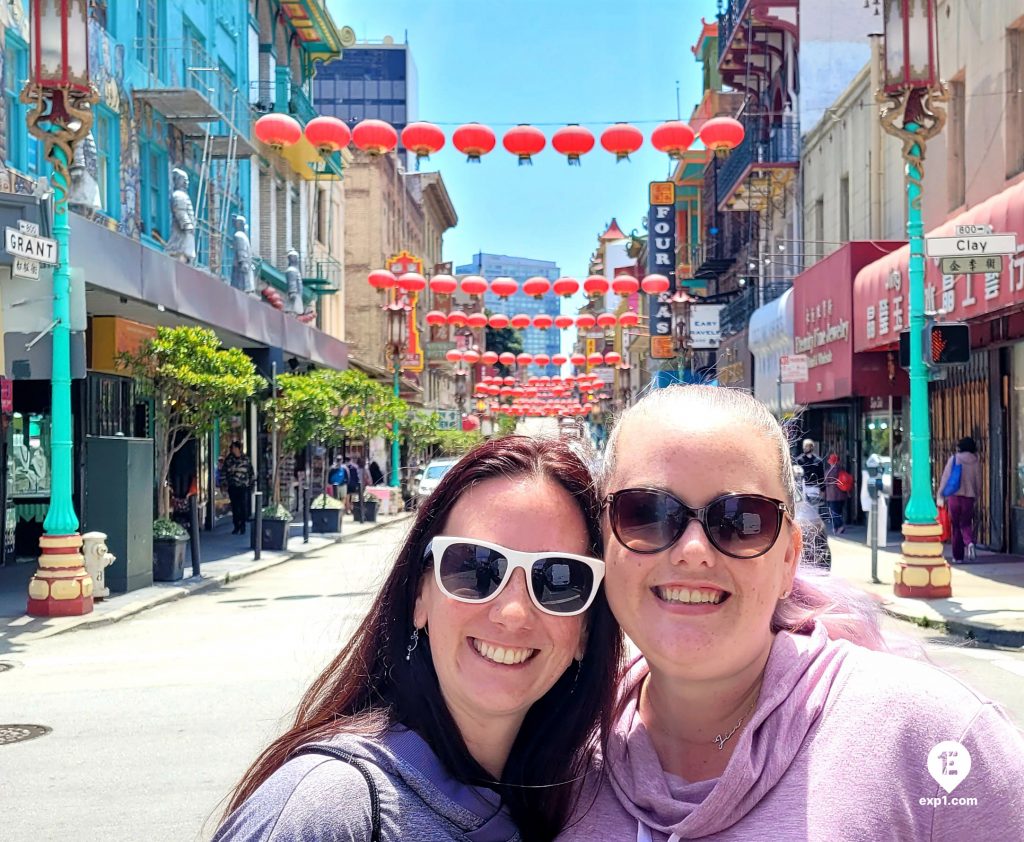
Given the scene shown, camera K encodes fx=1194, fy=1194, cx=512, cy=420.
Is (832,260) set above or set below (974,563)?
above

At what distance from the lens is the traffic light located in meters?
13.5

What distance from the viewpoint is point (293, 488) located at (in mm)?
36812

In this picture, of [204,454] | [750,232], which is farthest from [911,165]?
[750,232]

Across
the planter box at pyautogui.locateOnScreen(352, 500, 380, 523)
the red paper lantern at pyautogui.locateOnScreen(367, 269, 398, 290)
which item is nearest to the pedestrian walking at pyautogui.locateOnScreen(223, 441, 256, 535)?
the planter box at pyautogui.locateOnScreen(352, 500, 380, 523)

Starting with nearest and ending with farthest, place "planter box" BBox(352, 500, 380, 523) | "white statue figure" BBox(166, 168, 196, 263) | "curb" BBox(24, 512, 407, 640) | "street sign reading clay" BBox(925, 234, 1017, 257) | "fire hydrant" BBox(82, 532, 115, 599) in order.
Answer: "street sign reading clay" BBox(925, 234, 1017, 257) → "curb" BBox(24, 512, 407, 640) → "fire hydrant" BBox(82, 532, 115, 599) → "white statue figure" BBox(166, 168, 196, 263) → "planter box" BBox(352, 500, 380, 523)

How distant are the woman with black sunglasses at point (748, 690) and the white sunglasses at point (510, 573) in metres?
0.06

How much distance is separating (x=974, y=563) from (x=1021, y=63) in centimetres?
751

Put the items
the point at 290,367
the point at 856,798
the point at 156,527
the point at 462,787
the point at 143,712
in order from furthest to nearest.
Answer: the point at 290,367, the point at 156,527, the point at 143,712, the point at 462,787, the point at 856,798

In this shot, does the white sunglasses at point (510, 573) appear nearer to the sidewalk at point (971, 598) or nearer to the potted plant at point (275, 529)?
the sidewalk at point (971, 598)

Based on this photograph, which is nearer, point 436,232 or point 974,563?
point 974,563

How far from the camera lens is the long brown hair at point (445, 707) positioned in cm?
206

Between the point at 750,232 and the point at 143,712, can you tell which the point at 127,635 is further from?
the point at 750,232

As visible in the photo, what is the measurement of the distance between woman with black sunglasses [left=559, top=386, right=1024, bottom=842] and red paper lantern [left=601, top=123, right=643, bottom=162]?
15668 millimetres

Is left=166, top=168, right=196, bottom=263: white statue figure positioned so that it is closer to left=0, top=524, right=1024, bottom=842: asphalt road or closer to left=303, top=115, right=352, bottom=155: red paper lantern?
left=303, top=115, right=352, bottom=155: red paper lantern
